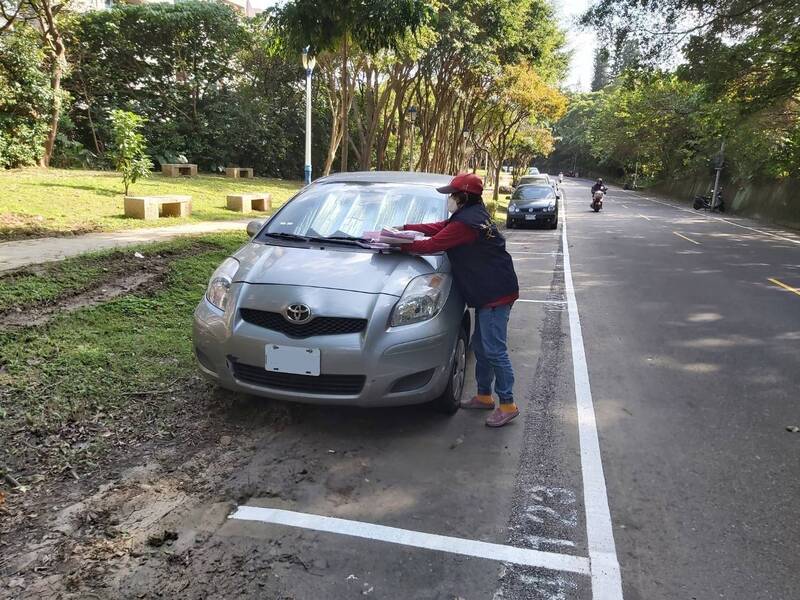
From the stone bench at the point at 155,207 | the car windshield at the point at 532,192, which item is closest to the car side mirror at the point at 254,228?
the stone bench at the point at 155,207

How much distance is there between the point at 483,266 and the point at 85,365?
314cm

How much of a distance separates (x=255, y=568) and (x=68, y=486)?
1.30 metres

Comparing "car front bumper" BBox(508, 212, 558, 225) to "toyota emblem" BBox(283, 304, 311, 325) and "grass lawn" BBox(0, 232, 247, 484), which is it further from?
"toyota emblem" BBox(283, 304, 311, 325)

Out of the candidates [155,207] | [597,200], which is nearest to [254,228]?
[155,207]

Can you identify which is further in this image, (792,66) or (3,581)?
(792,66)

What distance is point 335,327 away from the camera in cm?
365

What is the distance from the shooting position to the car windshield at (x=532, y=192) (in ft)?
64.2

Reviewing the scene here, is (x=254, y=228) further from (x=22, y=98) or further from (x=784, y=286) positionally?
(x=22, y=98)

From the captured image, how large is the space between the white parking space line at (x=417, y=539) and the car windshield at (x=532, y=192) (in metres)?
17.6

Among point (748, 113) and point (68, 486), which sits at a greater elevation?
point (748, 113)

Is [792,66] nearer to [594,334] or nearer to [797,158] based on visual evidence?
[797,158]

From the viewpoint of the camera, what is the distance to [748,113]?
20719mm

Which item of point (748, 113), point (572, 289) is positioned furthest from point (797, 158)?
point (572, 289)

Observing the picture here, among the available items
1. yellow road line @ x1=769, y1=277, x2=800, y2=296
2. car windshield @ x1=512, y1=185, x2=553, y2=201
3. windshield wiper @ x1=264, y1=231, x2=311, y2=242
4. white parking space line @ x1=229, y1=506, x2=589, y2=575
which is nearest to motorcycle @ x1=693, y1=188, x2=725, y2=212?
car windshield @ x1=512, y1=185, x2=553, y2=201
